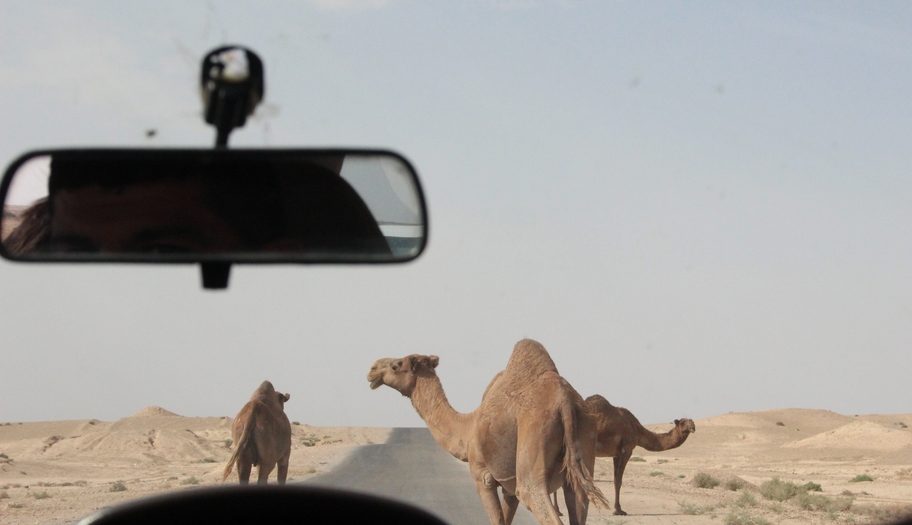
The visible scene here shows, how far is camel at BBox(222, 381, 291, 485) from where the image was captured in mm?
16172

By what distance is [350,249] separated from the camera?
4047mm

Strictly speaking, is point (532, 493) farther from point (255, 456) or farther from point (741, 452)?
point (741, 452)

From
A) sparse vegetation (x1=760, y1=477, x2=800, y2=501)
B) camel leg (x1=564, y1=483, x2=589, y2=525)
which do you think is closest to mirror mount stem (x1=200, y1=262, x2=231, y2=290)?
camel leg (x1=564, y1=483, x2=589, y2=525)

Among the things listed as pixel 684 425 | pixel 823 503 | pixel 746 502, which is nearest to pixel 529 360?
pixel 684 425

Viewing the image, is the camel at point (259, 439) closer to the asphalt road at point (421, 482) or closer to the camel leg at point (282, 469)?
the camel leg at point (282, 469)

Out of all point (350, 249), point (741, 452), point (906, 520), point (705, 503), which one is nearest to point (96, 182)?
point (350, 249)

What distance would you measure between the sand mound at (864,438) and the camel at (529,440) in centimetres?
3867

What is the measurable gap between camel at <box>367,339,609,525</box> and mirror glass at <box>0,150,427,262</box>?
763cm

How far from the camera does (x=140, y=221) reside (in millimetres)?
3824

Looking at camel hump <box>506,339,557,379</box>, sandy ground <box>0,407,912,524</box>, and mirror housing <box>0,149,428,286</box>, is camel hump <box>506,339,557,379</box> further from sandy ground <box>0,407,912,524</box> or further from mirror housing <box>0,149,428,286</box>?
mirror housing <box>0,149,428,286</box>

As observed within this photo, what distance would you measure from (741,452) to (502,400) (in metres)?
44.3

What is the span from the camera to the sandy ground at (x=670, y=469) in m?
17.2

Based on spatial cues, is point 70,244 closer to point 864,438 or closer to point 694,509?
point 694,509

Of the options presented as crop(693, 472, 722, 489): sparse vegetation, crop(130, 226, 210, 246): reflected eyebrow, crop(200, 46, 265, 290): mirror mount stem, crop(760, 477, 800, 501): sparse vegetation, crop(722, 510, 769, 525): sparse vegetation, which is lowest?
crop(693, 472, 722, 489): sparse vegetation
